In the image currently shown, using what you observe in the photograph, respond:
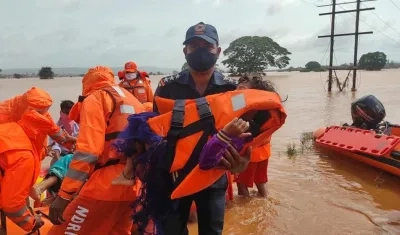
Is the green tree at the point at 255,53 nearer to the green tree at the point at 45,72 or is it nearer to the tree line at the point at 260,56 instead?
the tree line at the point at 260,56

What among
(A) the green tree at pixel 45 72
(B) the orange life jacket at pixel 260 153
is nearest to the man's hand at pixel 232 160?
(B) the orange life jacket at pixel 260 153

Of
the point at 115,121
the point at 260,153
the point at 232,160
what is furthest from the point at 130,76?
the point at 232,160

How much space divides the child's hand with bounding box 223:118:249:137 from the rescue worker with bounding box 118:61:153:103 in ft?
13.5

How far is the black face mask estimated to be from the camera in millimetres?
2416

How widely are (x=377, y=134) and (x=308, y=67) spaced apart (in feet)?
266

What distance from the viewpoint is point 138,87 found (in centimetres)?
602

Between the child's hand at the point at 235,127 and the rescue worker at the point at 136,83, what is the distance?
13.5ft

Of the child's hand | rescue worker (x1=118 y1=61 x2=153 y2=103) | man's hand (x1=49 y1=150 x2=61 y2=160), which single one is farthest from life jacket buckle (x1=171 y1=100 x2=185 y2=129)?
rescue worker (x1=118 y1=61 x2=153 y2=103)

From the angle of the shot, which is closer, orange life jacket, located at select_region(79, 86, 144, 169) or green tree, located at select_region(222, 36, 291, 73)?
orange life jacket, located at select_region(79, 86, 144, 169)

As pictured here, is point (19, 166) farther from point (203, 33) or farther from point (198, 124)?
point (203, 33)

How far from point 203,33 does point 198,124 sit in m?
0.62

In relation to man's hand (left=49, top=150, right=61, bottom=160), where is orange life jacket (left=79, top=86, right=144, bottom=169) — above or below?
above

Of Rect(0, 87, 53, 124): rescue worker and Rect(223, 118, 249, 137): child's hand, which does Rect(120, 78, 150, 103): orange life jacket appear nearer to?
Rect(0, 87, 53, 124): rescue worker

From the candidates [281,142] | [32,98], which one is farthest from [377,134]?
[32,98]
